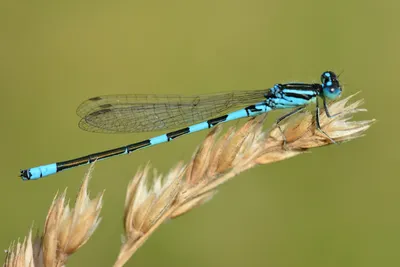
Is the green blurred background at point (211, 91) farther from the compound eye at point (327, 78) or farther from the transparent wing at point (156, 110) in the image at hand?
the compound eye at point (327, 78)

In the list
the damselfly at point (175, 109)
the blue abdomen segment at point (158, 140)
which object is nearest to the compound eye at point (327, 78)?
the damselfly at point (175, 109)

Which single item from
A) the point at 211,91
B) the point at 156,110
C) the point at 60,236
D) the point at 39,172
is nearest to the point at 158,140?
the point at 156,110

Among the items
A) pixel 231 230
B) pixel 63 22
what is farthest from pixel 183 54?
pixel 231 230

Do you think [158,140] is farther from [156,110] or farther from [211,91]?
[211,91]

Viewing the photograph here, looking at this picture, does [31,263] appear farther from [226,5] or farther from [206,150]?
[226,5]

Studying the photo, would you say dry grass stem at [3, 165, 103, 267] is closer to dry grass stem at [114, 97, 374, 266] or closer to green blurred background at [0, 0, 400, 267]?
dry grass stem at [114, 97, 374, 266]
